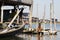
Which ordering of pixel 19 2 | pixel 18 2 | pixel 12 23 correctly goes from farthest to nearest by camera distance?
pixel 19 2 → pixel 18 2 → pixel 12 23

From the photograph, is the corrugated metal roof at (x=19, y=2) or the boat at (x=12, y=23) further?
the corrugated metal roof at (x=19, y=2)

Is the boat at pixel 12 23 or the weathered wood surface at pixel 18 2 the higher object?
the weathered wood surface at pixel 18 2

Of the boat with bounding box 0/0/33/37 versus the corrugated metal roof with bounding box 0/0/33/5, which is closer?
the boat with bounding box 0/0/33/37

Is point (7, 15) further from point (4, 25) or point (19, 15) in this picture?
point (4, 25)

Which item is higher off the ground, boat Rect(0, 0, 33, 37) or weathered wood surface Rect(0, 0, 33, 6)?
weathered wood surface Rect(0, 0, 33, 6)

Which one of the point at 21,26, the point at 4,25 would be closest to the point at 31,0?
the point at 21,26

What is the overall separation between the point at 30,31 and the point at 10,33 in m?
11.4

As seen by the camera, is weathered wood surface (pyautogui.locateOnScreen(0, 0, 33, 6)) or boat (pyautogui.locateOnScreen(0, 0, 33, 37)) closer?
boat (pyautogui.locateOnScreen(0, 0, 33, 37))

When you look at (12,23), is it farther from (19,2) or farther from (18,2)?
(19,2)

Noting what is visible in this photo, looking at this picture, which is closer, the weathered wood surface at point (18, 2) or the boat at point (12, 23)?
the boat at point (12, 23)

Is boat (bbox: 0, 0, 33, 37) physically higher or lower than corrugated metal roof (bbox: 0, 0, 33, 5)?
lower

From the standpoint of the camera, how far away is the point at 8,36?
3616 centimetres

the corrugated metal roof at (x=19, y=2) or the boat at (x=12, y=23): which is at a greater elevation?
the corrugated metal roof at (x=19, y=2)

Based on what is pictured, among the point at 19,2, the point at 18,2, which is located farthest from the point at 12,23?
the point at 19,2
